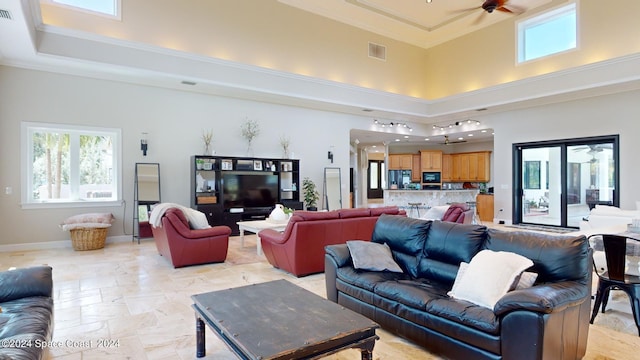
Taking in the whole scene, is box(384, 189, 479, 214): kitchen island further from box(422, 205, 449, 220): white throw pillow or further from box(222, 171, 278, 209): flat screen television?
box(422, 205, 449, 220): white throw pillow

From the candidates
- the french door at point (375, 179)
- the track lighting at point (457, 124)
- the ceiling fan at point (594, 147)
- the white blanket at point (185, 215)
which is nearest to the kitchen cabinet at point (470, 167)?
the track lighting at point (457, 124)

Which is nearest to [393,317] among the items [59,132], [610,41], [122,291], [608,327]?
[608,327]

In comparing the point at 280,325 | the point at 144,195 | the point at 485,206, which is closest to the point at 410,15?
the point at 485,206

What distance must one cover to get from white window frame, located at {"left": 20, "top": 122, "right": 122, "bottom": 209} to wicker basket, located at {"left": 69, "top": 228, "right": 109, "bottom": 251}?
0.83 meters

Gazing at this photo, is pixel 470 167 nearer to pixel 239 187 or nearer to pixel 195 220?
pixel 239 187

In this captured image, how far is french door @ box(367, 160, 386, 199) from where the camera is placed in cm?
1859

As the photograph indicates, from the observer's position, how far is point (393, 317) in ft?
9.41

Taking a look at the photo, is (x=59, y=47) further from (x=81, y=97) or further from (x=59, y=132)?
(x=59, y=132)

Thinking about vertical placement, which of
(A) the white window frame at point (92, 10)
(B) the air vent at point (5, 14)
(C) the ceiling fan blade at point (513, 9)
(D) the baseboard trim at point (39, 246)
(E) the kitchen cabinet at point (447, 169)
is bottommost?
(D) the baseboard trim at point (39, 246)

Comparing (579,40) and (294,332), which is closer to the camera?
(294,332)

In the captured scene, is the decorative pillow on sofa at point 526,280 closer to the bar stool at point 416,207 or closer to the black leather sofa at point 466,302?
the black leather sofa at point 466,302

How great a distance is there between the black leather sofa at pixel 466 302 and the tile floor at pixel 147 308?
1.10ft

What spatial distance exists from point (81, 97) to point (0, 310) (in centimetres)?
608

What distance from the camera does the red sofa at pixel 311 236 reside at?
469 centimetres
